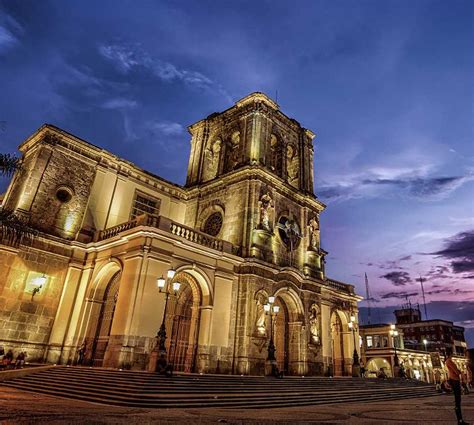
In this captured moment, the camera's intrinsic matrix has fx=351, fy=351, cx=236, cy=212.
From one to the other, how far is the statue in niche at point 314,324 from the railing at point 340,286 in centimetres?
317

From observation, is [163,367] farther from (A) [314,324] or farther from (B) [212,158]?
(B) [212,158]

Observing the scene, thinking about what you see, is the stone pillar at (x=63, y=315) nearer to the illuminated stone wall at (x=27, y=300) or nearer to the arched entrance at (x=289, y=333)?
the illuminated stone wall at (x=27, y=300)

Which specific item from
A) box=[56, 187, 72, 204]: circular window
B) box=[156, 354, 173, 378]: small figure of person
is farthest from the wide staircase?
box=[56, 187, 72, 204]: circular window

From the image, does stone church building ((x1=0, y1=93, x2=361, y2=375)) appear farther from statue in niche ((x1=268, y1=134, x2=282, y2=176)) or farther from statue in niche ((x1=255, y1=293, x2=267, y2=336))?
statue in niche ((x1=268, y1=134, x2=282, y2=176))

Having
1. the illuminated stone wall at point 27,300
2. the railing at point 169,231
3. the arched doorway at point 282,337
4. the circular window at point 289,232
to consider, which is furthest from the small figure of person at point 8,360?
the circular window at point 289,232

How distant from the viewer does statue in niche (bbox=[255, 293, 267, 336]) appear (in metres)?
19.6

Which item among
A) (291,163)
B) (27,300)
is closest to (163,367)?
(27,300)

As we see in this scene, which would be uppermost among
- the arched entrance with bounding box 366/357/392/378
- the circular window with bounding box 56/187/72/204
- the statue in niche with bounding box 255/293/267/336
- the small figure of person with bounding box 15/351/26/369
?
the circular window with bounding box 56/187/72/204

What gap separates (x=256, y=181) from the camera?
22906 millimetres

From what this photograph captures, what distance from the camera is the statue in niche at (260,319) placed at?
1959cm

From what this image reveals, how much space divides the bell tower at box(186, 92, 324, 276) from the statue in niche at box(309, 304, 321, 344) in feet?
10.8

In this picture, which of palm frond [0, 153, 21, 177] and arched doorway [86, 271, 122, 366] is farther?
arched doorway [86, 271, 122, 366]

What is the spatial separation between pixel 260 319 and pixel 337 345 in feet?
36.2

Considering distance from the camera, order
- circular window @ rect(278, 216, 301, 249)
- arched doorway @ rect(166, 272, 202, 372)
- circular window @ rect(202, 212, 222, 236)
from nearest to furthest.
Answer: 1. arched doorway @ rect(166, 272, 202, 372)
2. circular window @ rect(202, 212, 222, 236)
3. circular window @ rect(278, 216, 301, 249)
